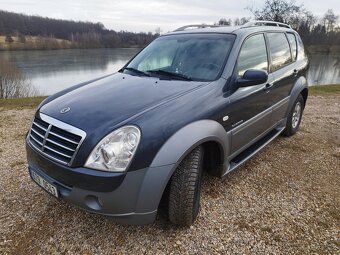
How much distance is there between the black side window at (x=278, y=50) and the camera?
11.7 feet

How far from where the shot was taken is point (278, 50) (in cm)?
374

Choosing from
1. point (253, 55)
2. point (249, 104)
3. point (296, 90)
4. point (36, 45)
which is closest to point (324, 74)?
point (296, 90)

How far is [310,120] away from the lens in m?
5.73

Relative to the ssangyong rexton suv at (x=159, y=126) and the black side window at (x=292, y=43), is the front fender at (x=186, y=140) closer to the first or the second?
the ssangyong rexton suv at (x=159, y=126)

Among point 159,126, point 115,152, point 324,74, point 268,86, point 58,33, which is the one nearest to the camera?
point 115,152

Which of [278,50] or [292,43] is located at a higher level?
[292,43]

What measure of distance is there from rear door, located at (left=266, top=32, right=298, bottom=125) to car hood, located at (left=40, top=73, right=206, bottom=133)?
1.48 meters

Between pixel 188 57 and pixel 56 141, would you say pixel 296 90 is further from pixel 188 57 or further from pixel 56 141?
pixel 56 141

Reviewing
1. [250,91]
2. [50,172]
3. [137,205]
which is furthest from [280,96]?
[50,172]

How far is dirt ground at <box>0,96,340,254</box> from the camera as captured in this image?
7.51 ft

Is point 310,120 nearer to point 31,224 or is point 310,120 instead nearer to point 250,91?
point 250,91

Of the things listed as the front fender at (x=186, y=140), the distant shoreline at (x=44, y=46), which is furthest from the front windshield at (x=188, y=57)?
the distant shoreline at (x=44, y=46)

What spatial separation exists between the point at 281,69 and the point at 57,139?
3016 millimetres

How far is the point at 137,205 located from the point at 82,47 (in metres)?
51.5
